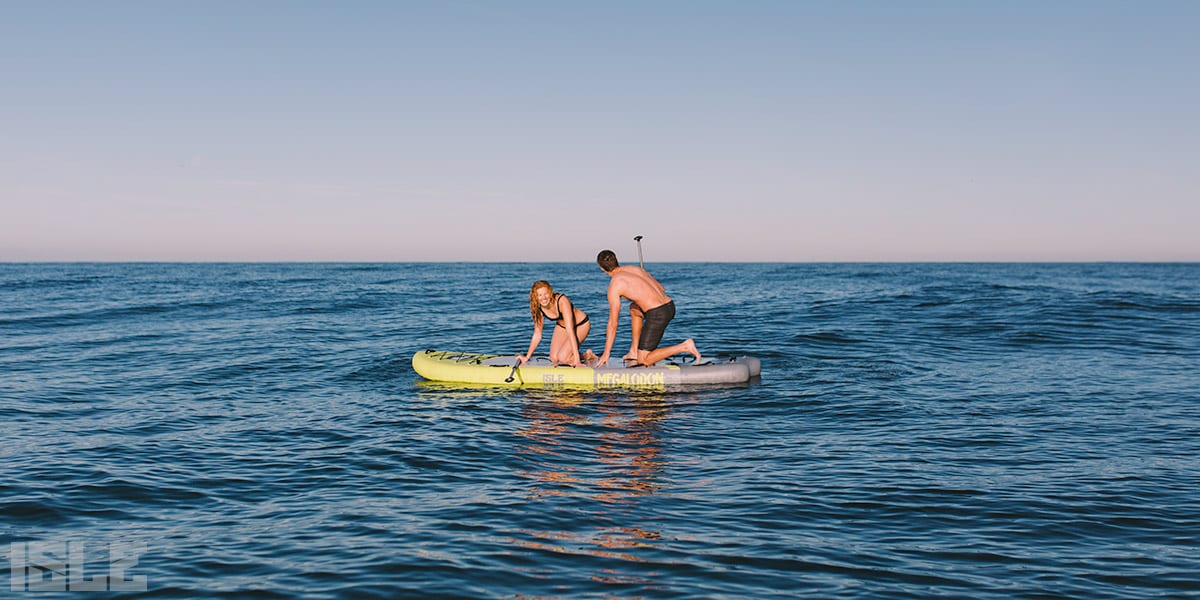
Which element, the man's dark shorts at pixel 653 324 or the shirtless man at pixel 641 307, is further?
the man's dark shorts at pixel 653 324

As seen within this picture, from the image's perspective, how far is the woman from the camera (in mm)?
13086

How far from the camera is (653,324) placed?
529 inches

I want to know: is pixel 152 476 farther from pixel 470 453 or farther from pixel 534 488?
pixel 534 488

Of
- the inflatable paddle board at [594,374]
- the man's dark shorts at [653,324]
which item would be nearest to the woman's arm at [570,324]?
the inflatable paddle board at [594,374]

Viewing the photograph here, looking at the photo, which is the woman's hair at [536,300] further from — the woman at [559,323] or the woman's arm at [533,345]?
the woman's arm at [533,345]

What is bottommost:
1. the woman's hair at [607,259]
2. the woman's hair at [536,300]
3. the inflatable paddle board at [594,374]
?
the inflatable paddle board at [594,374]

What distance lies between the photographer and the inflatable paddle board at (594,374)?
13.3m

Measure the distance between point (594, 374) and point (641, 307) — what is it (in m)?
1.37

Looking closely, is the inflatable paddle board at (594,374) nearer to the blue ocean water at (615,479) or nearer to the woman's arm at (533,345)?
the woman's arm at (533,345)

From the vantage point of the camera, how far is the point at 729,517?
688cm

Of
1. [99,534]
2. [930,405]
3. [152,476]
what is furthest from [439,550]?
[930,405]

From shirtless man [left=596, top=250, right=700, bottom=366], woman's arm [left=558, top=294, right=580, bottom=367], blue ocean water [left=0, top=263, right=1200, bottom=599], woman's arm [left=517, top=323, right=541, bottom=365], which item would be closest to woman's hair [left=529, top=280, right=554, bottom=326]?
woman's arm [left=517, top=323, right=541, bottom=365]

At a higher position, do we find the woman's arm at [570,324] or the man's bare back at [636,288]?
the man's bare back at [636,288]

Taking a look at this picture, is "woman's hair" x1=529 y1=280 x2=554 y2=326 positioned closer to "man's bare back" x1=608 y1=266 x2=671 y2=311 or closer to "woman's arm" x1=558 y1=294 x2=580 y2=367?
"woman's arm" x1=558 y1=294 x2=580 y2=367
